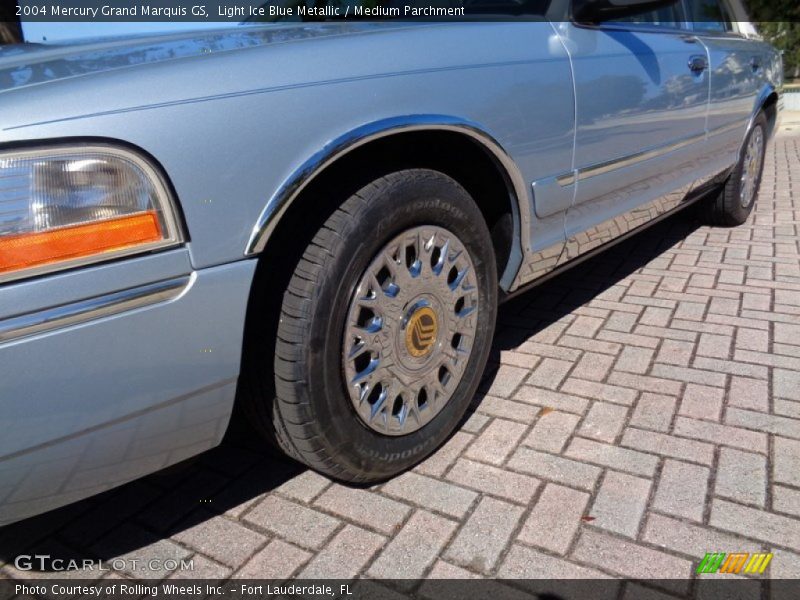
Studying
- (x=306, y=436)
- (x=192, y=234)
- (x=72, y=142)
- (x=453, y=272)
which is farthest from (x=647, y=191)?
(x=72, y=142)

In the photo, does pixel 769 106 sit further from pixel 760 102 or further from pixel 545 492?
pixel 545 492

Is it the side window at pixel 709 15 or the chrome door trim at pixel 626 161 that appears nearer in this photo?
the chrome door trim at pixel 626 161

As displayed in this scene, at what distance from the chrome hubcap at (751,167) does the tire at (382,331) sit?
327 centimetres

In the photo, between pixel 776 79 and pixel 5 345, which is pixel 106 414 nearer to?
pixel 5 345

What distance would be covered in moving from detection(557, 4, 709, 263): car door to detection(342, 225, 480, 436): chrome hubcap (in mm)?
632

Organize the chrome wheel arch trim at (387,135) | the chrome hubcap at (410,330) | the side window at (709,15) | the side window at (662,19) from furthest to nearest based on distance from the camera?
the side window at (709,15), the side window at (662,19), the chrome hubcap at (410,330), the chrome wheel arch trim at (387,135)

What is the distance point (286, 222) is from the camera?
1729mm

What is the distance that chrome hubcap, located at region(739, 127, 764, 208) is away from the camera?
183 inches

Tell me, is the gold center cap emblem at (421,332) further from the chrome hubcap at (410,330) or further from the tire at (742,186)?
the tire at (742,186)

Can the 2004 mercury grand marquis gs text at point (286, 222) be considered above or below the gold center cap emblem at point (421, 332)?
above

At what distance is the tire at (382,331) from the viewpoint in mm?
1696

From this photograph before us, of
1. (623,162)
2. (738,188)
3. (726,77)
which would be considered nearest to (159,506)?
(623,162)

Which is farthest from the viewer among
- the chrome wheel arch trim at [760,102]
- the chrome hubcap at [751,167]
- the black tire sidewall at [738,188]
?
the chrome hubcap at [751,167]

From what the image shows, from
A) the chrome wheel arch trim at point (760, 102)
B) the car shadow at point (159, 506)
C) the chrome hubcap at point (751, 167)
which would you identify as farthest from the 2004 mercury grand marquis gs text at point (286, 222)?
the chrome hubcap at point (751, 167)
